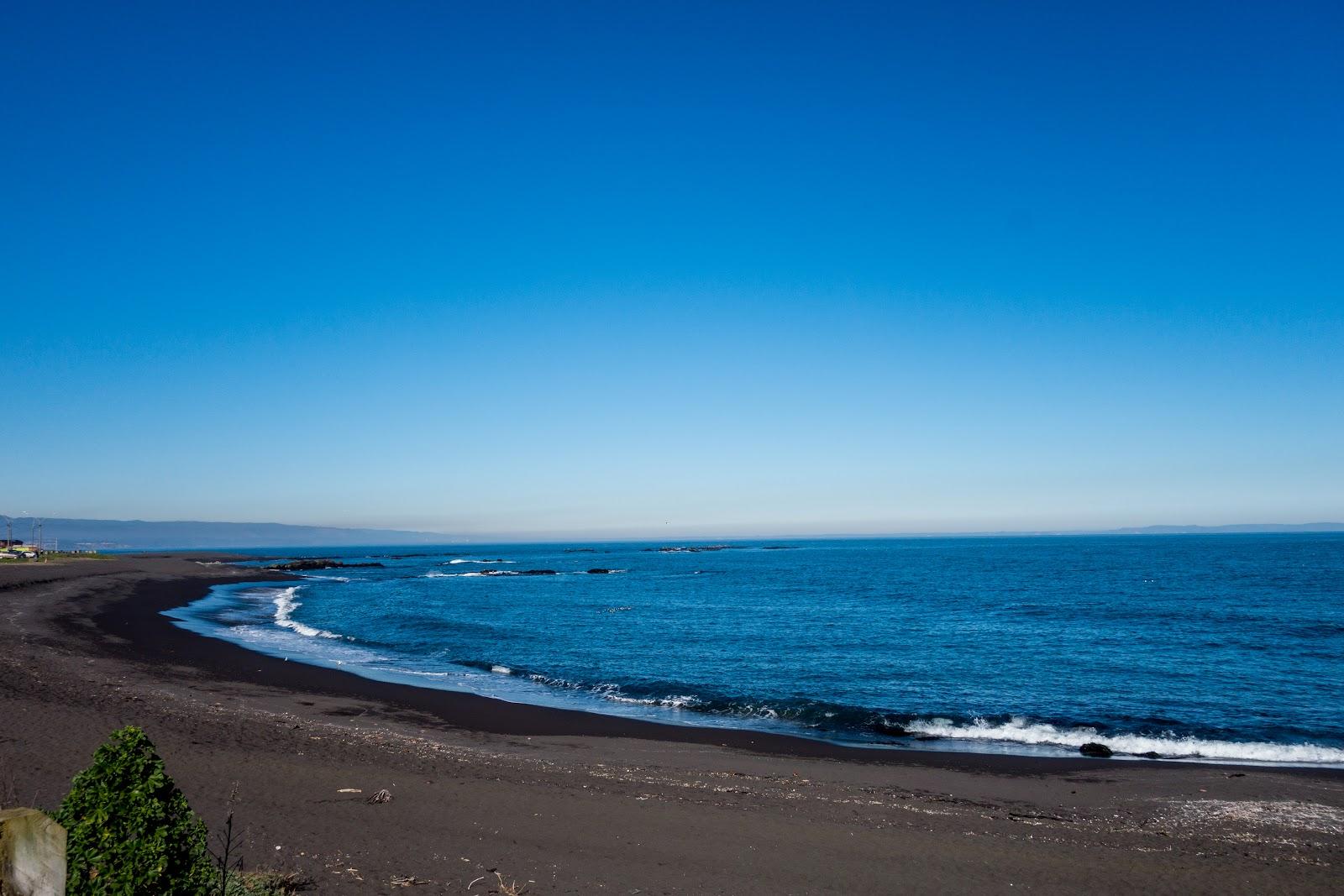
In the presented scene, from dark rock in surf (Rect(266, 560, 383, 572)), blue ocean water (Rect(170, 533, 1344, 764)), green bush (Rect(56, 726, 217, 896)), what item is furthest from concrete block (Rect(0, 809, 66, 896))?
dark rock in surf (Rect(266, 560, 383, 572))

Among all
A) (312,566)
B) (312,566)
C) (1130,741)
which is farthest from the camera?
(312,566)

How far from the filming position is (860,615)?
164 feet

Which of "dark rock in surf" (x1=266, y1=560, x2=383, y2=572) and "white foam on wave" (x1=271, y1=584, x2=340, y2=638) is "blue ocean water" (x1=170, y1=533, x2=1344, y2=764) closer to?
"white foam on wave" (x1=271, y1=584, x2=340, y2=638)

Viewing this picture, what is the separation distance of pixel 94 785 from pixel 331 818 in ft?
21.5

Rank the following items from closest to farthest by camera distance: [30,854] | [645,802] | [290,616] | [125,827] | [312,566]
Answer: [30,854], [125,827], [645,802], [290,616], [312,566]

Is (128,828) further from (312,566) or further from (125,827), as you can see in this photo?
(312,566)

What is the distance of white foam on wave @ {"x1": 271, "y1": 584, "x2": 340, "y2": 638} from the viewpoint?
40.6 meters

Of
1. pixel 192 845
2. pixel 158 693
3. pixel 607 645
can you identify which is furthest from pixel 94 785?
pixel 607 645

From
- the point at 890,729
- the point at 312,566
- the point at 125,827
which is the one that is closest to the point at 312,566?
the point at 312,566

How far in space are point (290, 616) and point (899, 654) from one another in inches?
1478

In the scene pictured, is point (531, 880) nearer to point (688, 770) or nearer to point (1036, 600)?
point (688, 770)

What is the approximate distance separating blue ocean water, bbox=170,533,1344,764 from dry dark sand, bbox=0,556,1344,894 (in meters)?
3.25

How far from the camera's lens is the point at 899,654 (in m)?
34.5

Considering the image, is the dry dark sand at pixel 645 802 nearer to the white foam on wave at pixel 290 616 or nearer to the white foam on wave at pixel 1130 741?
the white foam on wave at pixel 1130 741
